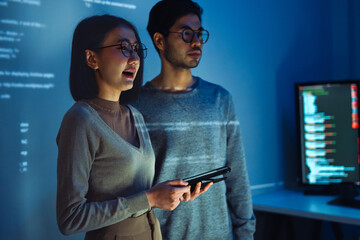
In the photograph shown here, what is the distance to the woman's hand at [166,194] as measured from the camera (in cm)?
121

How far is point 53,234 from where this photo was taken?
1237 millimetres

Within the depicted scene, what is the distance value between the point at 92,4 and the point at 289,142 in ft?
5.52

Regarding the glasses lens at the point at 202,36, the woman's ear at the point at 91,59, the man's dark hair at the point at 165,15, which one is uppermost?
the man's dark hair at the point at 165,15

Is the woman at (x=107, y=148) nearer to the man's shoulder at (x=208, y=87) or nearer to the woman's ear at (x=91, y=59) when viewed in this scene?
the woman's ear at (x=91, y=59)

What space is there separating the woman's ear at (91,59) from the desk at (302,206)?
130 cm

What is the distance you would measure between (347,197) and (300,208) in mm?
363

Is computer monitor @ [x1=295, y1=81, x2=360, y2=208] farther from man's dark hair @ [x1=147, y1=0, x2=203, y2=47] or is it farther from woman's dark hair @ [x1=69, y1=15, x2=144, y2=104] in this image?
woman's dark hair @ [x1=69, y1=15, x2=144, y2=104]

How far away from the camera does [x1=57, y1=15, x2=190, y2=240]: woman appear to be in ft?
3.56

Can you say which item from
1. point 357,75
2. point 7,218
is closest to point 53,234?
point 7,218

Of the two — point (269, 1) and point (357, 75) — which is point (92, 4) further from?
point (357, 75)

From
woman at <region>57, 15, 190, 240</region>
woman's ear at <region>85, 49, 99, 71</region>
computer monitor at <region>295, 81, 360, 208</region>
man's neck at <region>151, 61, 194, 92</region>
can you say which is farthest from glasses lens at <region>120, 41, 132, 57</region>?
computer monitor at <region>295, 81, 360, 208</region>

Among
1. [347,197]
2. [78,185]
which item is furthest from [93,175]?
[347,197]

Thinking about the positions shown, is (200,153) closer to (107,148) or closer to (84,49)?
(107,148)

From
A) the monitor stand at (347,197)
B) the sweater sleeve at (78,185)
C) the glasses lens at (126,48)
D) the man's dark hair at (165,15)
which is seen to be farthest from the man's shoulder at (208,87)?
the monitor stand at (347,197)
